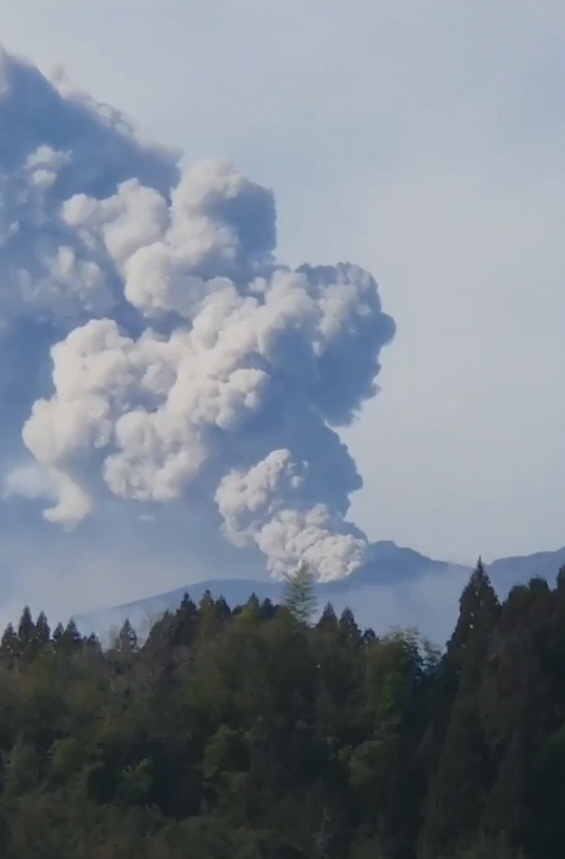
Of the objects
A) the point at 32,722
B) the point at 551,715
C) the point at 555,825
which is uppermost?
the point at 32,722

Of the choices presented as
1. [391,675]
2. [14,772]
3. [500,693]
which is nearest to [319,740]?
[391,675]

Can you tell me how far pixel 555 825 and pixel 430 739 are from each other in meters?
2.97

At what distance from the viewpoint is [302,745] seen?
3278cm

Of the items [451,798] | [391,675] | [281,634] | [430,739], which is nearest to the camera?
[451,798]

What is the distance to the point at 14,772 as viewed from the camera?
3447 cm

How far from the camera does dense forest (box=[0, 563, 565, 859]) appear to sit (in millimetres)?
29484

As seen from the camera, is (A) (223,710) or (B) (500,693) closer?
(B) (500,693)

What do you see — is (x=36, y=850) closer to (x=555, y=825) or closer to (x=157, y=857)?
(x=157, y=857)

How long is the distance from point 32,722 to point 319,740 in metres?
6.84

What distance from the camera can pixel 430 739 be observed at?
31.2 meters

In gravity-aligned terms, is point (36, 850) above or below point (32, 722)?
below

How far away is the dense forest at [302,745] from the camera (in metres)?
29.5

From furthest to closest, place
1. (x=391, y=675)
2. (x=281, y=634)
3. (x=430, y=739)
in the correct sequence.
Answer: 1. (x=281, y=634)
2. (x=391, y=675)
3. (x=430, y=739)

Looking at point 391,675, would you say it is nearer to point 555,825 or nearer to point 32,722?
point 555,825
